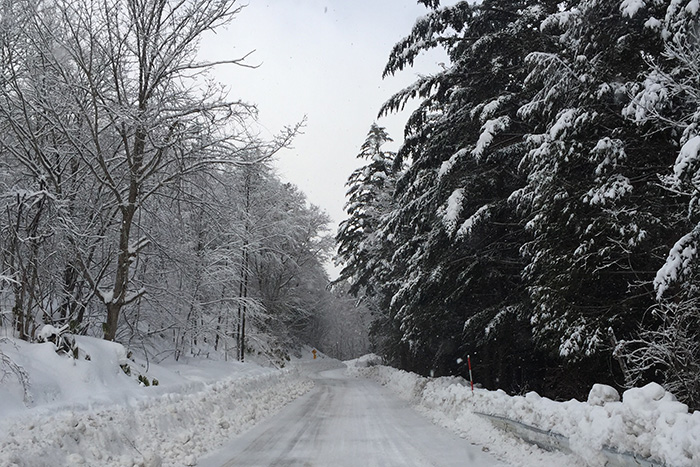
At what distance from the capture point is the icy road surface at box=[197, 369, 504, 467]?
22.4 ft

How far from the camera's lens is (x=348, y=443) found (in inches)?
328

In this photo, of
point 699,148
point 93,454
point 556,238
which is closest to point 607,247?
point 556,238

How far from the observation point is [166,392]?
938 cm

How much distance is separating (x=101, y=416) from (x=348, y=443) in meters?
4.04

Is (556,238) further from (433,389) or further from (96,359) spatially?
(96,359)

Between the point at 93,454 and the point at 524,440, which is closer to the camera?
the point at 93,454

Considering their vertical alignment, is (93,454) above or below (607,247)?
below

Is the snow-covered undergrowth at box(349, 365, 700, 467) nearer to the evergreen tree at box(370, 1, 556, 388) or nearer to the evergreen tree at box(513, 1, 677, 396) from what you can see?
the evergreen tree at box(513, 1, 677, 396)

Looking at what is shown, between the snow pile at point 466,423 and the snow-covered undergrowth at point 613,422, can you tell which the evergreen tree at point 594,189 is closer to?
the snow-covered undergrowth at point 613,422

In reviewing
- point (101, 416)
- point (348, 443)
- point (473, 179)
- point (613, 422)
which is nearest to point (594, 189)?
point (613, 422)

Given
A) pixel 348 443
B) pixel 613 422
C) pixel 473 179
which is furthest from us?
pixel 473 179

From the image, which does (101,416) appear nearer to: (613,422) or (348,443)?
(348,443)

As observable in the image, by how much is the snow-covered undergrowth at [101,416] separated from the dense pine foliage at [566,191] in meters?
6.51

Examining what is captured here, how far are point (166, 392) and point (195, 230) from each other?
21.9 feet
